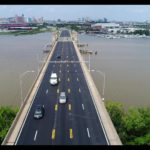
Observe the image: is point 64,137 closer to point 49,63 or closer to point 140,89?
point 140,89

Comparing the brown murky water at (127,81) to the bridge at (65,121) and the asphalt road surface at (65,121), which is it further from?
the asphalt road surface at (65,121)

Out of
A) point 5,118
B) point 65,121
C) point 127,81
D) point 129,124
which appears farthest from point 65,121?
point 127,81

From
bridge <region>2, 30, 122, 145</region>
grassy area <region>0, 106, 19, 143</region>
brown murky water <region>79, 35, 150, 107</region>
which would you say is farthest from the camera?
brown murky water <region>79, 35, 150, 107</region>

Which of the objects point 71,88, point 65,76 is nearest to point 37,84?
point 71,88

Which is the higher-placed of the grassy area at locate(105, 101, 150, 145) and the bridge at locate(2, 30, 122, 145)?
the bridge at locate(2, 30, 122, 145)

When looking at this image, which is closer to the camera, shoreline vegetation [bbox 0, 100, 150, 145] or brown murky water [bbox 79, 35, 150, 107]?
shoreline vegetation [bbox 0, 100, 150, 145]

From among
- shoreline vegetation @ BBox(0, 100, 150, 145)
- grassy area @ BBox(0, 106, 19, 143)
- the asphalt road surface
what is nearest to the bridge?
the asphalt road surface

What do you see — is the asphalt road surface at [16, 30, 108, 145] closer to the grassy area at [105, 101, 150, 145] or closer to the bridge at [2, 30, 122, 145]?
the bridge at [2, 30, 122, 145]
